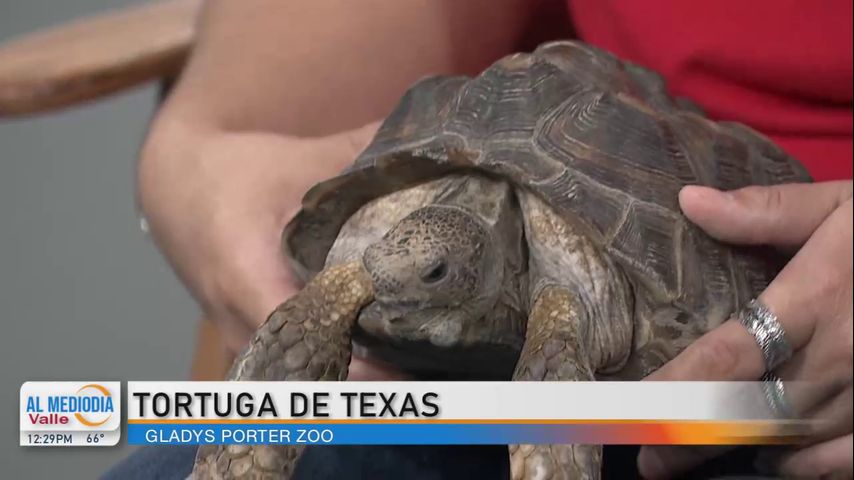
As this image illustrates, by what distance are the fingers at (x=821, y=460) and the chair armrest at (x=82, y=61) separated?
0.60 meters

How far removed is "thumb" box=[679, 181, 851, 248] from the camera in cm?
44

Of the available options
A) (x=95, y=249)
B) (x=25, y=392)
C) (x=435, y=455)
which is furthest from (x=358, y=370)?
(x=95, y=249)

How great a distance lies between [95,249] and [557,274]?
0.38 metres

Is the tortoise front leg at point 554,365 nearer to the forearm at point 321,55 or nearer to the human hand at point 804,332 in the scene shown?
the human hand at point 804,332

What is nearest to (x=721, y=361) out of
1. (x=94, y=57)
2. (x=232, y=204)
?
(x=232, y=204)

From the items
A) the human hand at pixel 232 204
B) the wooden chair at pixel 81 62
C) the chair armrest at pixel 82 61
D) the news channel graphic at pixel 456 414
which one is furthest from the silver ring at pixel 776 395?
the chair armrest at pixel 82 61

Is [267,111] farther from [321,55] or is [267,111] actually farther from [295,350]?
[295,350]

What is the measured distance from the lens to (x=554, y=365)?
42 cm

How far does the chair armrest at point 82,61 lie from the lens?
747mm

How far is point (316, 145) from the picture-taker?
0.66 m

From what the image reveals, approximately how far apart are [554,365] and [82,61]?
52 centimetres

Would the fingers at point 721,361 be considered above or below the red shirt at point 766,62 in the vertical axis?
below

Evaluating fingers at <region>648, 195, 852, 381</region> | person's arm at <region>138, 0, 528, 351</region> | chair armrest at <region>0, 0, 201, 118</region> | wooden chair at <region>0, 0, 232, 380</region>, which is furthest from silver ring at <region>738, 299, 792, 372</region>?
chair armrest at <region>0, 0, 201, 118</region>

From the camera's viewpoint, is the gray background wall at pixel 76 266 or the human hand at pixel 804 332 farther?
the gray background wall at pixel 76 266
